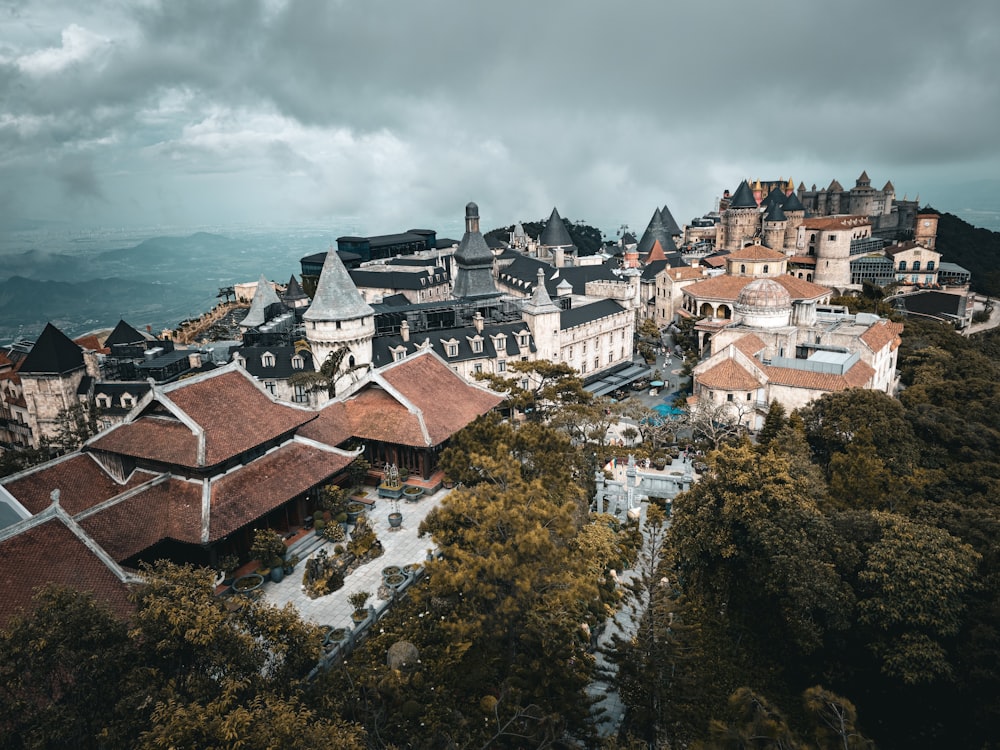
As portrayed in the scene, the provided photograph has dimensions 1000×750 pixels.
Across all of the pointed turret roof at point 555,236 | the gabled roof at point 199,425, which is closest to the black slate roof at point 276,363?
the gabled roof at point 199,425

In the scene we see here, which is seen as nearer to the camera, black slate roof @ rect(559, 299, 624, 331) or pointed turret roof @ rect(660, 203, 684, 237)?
black slate roof @ rect(559, 299, 624, 331)

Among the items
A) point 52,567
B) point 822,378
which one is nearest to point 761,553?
point 52,567

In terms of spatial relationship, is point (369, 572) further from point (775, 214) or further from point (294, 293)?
point (775, 214)

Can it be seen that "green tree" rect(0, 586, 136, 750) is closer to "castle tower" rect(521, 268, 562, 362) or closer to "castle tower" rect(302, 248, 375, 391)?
"castle tower" rect(302, 248, 375, 391)

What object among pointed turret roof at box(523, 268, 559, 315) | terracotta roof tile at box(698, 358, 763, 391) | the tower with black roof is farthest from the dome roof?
the tower with black roof

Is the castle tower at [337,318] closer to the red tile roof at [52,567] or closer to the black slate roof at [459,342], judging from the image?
the black slate roof at [459,342]

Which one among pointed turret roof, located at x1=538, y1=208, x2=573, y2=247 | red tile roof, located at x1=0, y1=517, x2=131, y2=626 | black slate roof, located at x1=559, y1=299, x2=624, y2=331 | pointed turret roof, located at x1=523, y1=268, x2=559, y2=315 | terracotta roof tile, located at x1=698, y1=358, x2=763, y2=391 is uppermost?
pointed turret roof, located at x1=538, y1=208, x2=573, y2=247

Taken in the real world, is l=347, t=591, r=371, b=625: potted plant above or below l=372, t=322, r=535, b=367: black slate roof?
below
